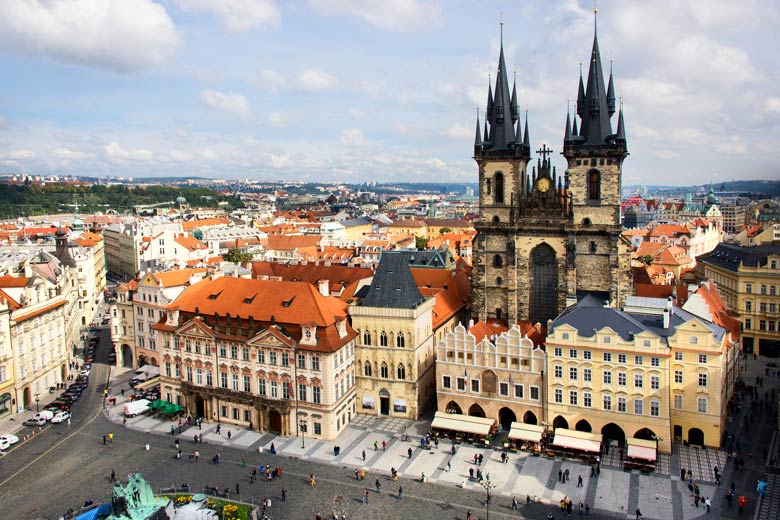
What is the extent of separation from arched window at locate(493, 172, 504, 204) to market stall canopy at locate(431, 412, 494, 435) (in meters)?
28.5

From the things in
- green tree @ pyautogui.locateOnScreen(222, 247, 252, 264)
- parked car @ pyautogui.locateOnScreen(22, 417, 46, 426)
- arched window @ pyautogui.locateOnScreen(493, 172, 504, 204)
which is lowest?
parked car @ pyautogui.locateOnScreen(22, 417, 46, 426)

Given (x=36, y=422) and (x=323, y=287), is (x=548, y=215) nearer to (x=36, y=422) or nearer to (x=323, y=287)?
(x=323, y=287)

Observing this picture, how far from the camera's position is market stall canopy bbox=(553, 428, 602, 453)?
59.8 metres

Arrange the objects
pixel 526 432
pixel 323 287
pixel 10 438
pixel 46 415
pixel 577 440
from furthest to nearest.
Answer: pixel 323 287 < pixel 46 415 < pixel 10 438 < pixel 526 432 < pixel 577 440

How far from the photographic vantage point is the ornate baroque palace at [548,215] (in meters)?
76.2

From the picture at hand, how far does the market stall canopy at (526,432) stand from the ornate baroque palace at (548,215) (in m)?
19.0

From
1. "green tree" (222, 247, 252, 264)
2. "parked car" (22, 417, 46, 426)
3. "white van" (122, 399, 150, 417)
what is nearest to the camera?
"parked car" (22, 417, 46, 426)

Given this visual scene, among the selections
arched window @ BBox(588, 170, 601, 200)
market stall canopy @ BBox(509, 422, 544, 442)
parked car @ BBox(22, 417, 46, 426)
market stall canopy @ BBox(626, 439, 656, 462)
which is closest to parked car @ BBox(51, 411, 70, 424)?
parked car @ BBox(22, 417, 46, 426)

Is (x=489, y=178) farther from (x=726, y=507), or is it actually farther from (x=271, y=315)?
(x=726, y=507)

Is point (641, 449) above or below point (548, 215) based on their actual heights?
below

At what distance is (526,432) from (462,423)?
6.57 meters

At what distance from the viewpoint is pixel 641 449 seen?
193 ft

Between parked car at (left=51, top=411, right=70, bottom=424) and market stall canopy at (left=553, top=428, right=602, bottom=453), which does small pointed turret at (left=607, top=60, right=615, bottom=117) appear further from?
parked car at (left=51, top=411, right=70, bottom=424)

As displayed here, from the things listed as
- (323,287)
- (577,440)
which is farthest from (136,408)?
(577,440)
